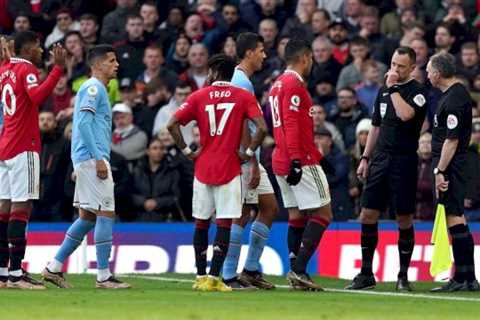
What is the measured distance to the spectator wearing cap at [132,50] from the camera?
26.3m

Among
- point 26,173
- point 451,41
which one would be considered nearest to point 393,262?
point 451,41

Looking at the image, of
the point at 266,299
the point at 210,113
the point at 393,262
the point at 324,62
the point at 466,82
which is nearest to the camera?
the point at 266,299

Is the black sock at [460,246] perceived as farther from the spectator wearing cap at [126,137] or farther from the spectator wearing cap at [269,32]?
the spectator wearing cap at [269,32]

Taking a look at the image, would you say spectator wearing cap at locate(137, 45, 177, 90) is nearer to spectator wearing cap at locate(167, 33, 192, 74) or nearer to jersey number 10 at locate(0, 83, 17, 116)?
spectator wearing cap at locate(167, 33, 192, 74)

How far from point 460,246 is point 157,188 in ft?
22.7

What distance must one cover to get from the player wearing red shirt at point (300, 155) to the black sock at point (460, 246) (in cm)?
153

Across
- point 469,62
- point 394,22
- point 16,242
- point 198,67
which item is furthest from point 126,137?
point 16,242

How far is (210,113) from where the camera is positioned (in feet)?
53.6

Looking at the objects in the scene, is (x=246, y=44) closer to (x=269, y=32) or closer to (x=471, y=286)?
(x=471, y=286)

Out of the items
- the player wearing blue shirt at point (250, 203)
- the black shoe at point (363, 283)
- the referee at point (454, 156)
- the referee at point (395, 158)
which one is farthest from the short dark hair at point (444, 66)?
the black shoe at point (363, 283)

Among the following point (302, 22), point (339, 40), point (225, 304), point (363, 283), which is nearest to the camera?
point (225, 304)

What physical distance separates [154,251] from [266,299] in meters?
7.01

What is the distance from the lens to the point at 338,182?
22641mm

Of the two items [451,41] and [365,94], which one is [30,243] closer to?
[365,94]
